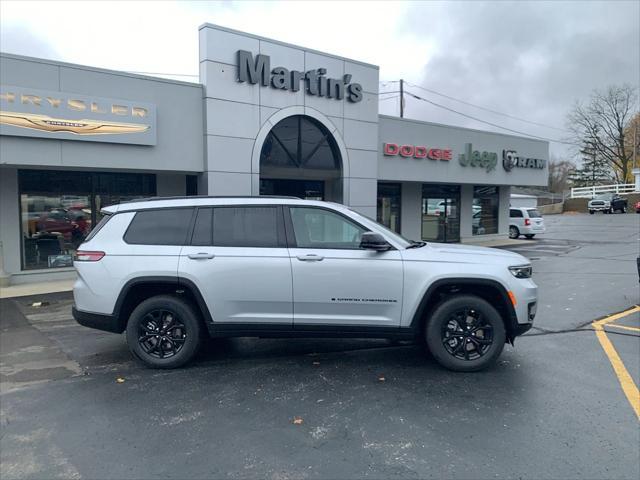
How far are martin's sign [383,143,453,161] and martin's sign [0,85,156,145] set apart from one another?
8.42 metres

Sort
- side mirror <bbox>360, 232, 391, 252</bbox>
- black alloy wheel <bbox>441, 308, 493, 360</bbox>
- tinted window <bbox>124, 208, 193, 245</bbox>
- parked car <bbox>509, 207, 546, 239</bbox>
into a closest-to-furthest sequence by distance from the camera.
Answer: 1. side mirror <bbox>360, 232, 391, 252</bbox>
2. black alloy wheel <bbox>441, 308, 493, 360</bbox>
3. tinted window <bbox>124, 208, 193, 245</bbox>
4. parked car <bbox>509, 207, 546, 239</bbox>

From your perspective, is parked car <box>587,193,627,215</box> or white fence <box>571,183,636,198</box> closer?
parked car <box>587,193,627,215</box>

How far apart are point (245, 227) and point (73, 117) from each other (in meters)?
7.52

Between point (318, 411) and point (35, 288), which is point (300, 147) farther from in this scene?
point (318, 411)

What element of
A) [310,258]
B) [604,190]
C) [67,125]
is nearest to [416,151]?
[67,125]

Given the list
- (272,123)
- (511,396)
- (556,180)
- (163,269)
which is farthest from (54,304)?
(556,180)

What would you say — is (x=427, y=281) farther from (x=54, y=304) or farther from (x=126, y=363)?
(x=54, y=304)

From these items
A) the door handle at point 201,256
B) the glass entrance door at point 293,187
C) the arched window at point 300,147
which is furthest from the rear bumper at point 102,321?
the glass entrance door at point 293,187

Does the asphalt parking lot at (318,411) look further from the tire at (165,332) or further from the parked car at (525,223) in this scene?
the parked car at (525,223)

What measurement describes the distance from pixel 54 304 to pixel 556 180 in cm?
9405

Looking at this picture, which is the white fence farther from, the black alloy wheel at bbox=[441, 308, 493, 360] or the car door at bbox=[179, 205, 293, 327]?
the car door at bbox=[179, 205, 293, 327]

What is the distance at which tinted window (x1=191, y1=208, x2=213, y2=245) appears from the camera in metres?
5.24

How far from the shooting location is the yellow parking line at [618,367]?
4.44m

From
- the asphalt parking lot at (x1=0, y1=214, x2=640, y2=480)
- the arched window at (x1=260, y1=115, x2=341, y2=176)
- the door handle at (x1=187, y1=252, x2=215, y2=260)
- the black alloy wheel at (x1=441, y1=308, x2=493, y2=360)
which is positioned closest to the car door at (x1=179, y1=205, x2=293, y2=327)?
the door handle at (x1=187, y1=252, x2=215, y2=260)
